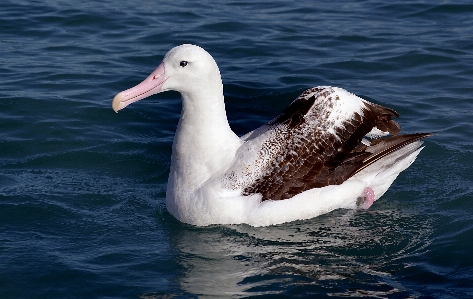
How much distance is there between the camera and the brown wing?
825 cm

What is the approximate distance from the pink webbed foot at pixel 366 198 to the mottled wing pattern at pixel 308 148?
1.06ft

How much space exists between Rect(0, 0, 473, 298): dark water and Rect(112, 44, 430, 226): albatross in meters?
0.23

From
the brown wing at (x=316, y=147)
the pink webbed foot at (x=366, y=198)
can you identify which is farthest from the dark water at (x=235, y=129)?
the brown wing at (x=316, y=147)

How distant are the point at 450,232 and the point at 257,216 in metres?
1.85

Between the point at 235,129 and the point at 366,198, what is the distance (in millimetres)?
2736

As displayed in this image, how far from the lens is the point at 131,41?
14.1 meters

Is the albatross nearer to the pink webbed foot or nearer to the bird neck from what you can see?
the bird neck

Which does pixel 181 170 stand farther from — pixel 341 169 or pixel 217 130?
pixel 341 169

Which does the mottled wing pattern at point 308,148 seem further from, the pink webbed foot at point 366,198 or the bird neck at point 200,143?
the pink webbed foot at point 366,198

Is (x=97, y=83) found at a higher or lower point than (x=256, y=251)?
higher

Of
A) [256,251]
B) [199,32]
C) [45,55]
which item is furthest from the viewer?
[199,32]

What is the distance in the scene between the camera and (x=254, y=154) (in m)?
8.27

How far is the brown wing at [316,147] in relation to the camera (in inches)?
325

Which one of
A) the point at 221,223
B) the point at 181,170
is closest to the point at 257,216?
the point at 221,223
